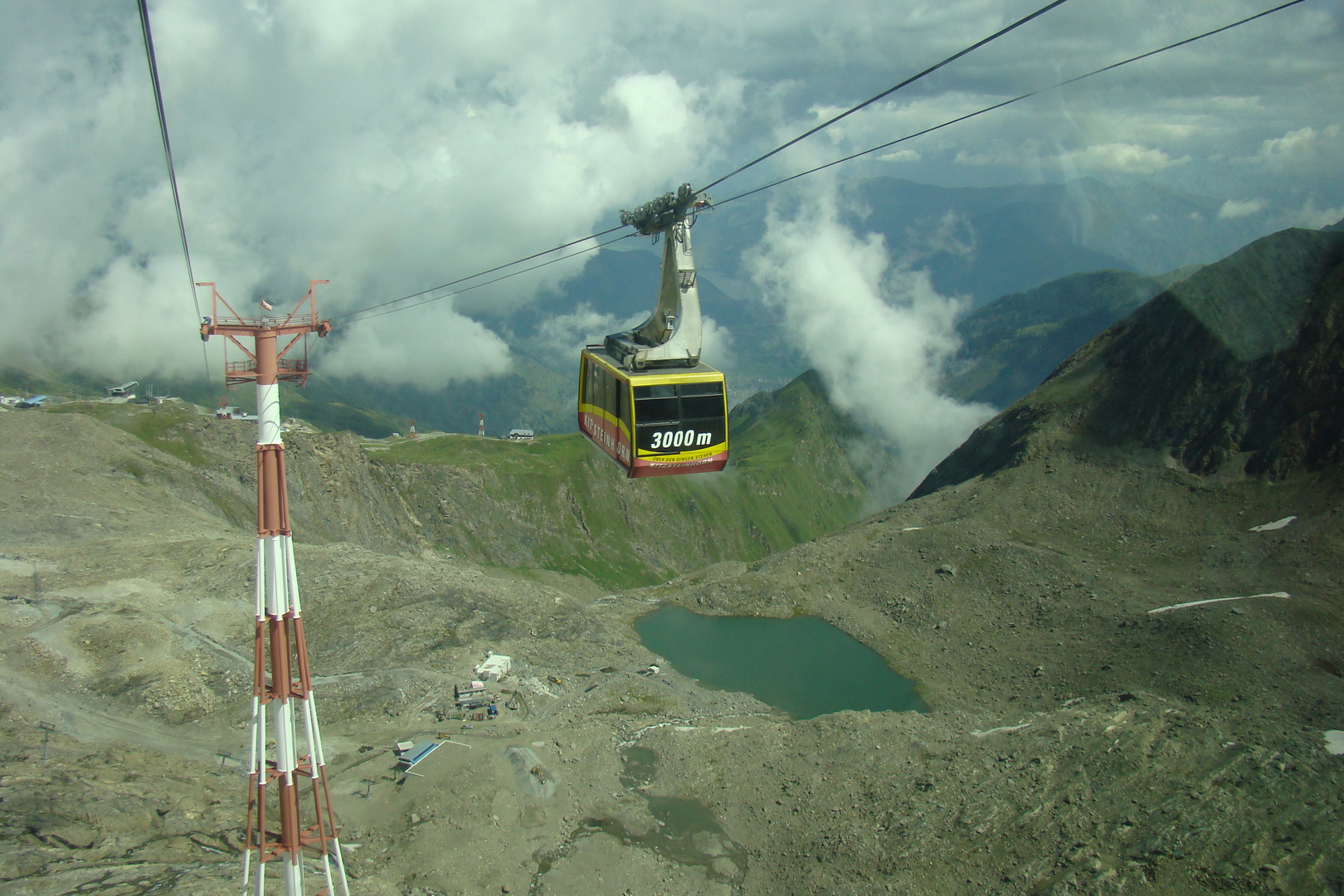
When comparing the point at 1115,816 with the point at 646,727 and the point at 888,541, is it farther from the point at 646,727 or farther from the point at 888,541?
the point at 888,541

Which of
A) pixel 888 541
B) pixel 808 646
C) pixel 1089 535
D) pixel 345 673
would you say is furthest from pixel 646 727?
pixel 1089 535

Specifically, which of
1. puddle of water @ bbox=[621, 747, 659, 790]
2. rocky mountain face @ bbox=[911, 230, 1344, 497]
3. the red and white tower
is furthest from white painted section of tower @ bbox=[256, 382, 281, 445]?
rocky mountain face @ bbox=[911, 230, 1344, 497]

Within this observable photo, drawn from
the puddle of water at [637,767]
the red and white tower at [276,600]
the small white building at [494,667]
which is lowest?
the puddle of water at [637,767]

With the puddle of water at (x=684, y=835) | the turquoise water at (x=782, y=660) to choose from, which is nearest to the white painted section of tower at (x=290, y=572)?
the puddle of water at (x=684, y=835)

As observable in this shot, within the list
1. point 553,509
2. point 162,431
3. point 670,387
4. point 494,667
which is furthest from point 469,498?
point 670,387

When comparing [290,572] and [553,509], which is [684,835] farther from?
[553,509]

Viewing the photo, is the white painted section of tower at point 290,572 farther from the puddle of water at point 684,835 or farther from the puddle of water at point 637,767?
the puddle of water at point 637,767

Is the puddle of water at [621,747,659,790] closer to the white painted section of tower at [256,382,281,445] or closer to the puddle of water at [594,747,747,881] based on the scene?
the puddle of water at [594,747,747,881]
